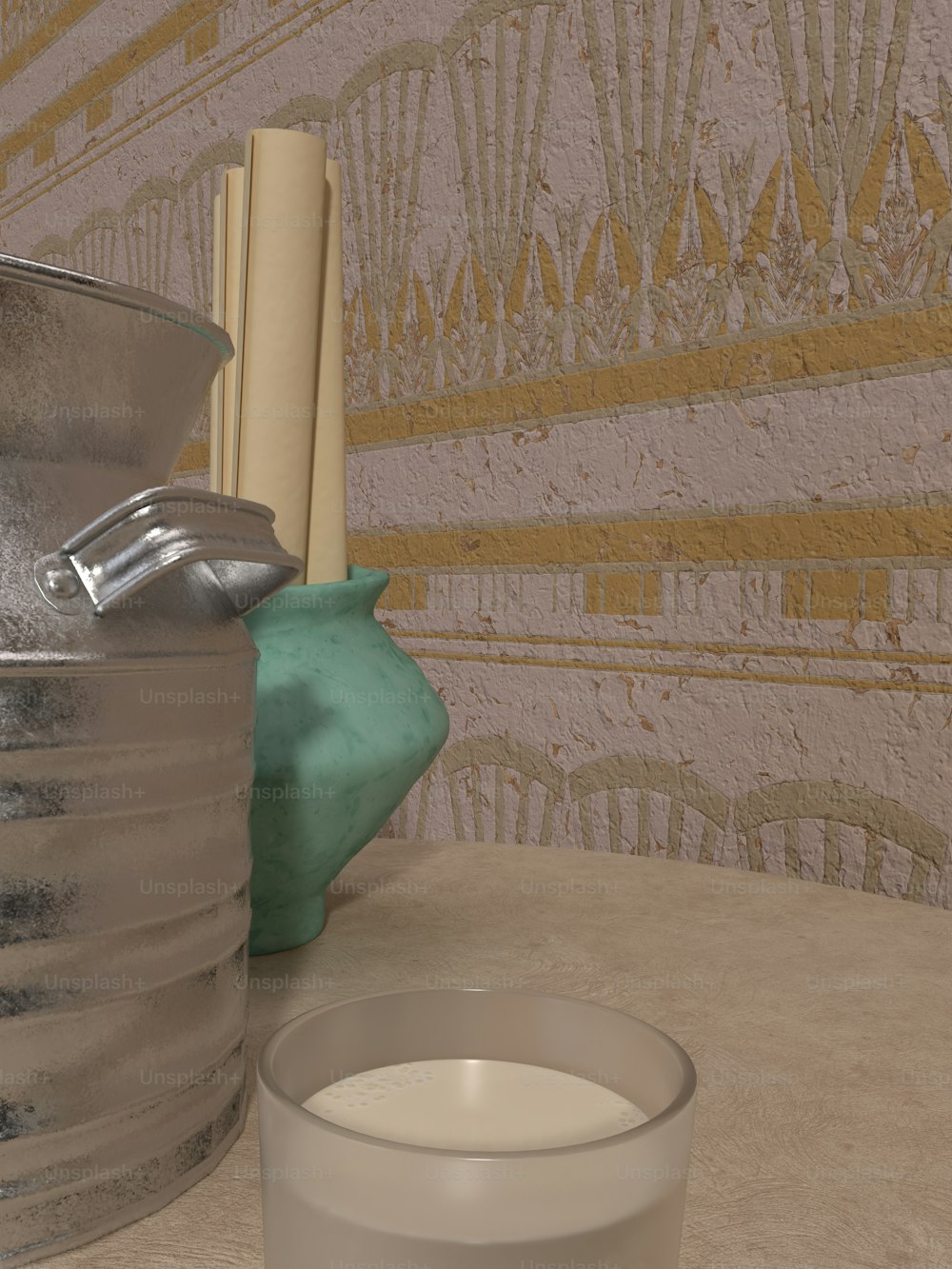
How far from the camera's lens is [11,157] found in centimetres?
202

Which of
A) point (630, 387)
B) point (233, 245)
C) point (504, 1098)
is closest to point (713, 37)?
point (630, 387)

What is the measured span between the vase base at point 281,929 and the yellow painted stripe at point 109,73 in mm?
1368

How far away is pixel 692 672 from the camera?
1.03 meters

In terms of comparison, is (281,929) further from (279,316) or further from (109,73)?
(109,73)

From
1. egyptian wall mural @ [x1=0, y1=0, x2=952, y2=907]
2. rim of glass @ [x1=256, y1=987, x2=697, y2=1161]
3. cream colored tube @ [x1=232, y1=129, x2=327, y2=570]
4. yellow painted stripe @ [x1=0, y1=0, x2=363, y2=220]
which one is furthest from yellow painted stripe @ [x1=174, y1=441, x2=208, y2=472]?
rim of glass @ [x1=256, y1=987, x2=697, y2=1161]

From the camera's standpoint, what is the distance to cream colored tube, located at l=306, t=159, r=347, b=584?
625 millimetres

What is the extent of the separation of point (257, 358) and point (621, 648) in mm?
581

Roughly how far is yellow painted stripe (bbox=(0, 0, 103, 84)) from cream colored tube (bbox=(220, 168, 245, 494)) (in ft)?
4.69

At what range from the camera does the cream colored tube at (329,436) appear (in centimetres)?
62

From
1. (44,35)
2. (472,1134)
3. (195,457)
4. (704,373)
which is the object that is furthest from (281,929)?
(44,35)

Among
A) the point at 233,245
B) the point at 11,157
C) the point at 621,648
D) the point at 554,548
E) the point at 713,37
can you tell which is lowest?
the point at 621,648

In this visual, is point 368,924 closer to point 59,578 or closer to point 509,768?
point 59,578

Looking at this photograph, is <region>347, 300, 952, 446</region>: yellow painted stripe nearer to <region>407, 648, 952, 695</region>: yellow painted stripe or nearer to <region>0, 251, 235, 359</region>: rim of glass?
<region>407, 648, 952, 695</region>: yellow painted stripe

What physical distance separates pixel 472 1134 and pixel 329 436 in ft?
1.47
